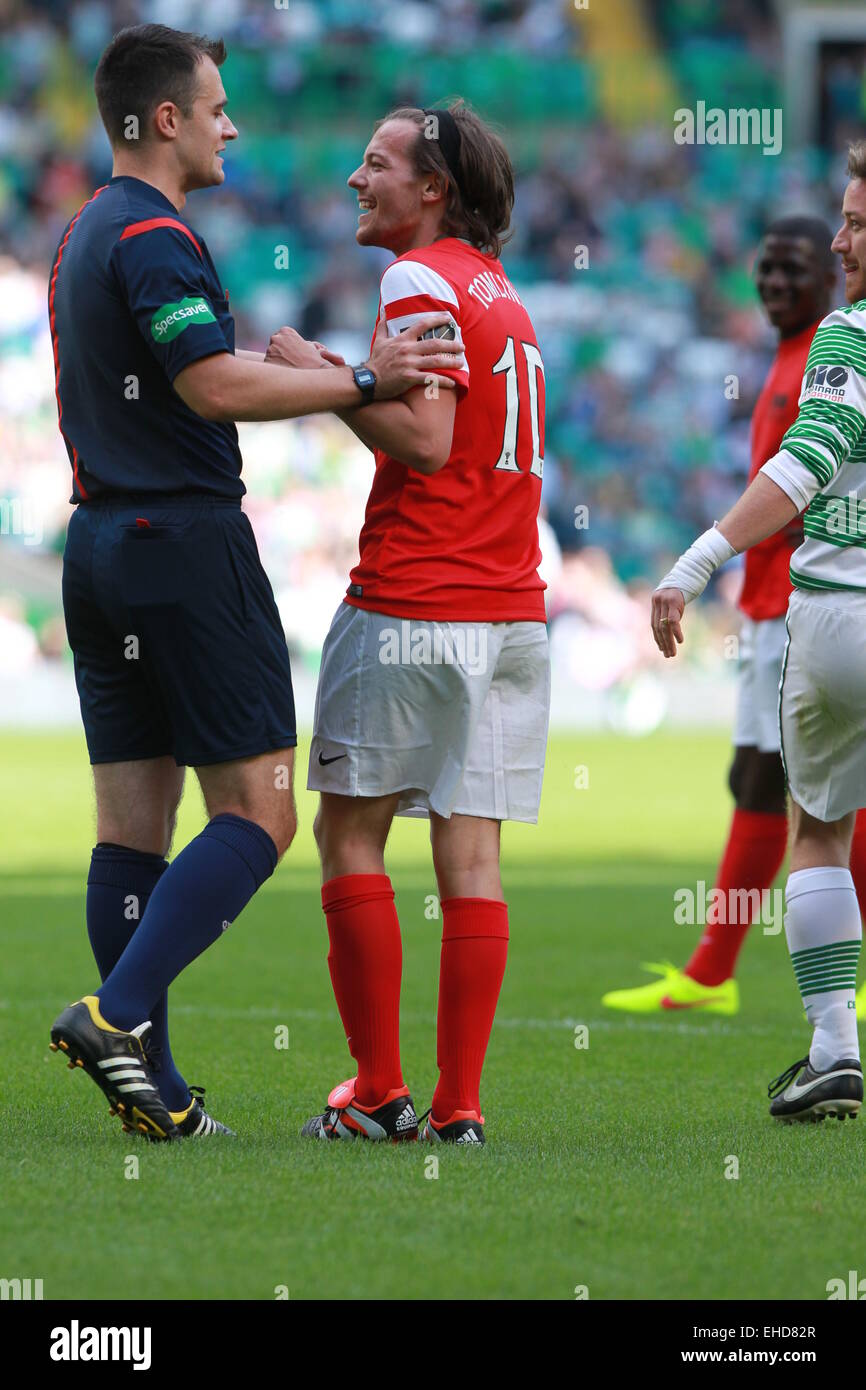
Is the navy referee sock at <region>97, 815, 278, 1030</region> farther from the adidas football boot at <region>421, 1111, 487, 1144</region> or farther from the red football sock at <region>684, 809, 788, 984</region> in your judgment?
the red football sock at <region>684, 809, 788, 984</region>

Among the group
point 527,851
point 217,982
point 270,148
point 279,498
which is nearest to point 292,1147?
point 217,982

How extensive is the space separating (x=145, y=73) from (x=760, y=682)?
3.11 metres

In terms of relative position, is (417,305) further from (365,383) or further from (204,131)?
(204,131)

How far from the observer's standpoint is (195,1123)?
3996 mm

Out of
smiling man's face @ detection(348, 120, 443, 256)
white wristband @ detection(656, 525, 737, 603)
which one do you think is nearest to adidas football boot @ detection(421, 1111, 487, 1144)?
white wristband @ detection(656, 525, 737, 603)

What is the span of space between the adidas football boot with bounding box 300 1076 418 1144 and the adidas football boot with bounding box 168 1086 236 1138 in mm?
197

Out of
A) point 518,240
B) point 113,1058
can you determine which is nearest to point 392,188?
point 113,1058

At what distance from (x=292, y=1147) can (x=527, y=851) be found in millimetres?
7514

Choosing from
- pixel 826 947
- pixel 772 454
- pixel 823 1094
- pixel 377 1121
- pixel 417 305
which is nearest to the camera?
pixel 417 305

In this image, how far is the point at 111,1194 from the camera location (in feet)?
10.9

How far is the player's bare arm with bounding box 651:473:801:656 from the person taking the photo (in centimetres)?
396

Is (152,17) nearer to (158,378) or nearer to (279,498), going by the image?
(279,498)

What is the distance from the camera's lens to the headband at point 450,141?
4074 millimetres
